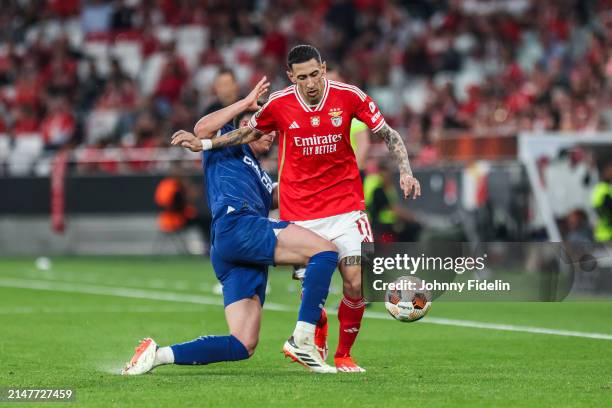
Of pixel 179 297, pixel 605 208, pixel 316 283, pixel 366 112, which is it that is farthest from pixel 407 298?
pixel 605 208

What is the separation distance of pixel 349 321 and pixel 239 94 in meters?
14.9

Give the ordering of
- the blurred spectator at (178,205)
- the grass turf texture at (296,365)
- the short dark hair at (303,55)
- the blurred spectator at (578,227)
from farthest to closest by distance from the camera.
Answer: the blurred spectator at (178,205)
the blurred spectator at (578,227)
the short dark hair at (303,55)
the grass turf texture at (296,365)

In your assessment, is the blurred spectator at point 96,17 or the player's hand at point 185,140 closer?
the player's hand at point 185,140

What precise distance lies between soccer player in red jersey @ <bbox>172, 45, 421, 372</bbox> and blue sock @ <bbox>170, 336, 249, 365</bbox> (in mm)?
795

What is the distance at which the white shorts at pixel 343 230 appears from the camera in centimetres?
948

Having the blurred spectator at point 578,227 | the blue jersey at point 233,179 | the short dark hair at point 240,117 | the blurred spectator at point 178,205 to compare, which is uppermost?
the short dark hair at point 240,117

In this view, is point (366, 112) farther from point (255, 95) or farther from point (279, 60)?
point (279, 60)

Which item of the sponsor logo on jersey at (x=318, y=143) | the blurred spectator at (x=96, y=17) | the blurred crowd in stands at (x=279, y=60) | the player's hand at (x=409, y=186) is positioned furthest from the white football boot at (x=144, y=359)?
the blurred spectator at (x=96, y=17)

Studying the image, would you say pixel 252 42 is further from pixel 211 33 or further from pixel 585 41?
pixel 585 41

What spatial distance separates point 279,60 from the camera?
1143 inches

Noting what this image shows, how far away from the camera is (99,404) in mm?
7793

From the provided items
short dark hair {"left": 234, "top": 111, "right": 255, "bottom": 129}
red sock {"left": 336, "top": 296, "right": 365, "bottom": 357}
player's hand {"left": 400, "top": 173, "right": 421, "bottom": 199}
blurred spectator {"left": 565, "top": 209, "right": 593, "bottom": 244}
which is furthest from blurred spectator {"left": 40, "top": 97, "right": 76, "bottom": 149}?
player's hand {"left": 400, "top": 173, "right": 421, "bottom": 199}

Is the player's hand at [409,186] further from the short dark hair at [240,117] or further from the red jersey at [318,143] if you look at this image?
the short dark hair at [240,117]

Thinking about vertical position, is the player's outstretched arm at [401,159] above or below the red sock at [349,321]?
above
